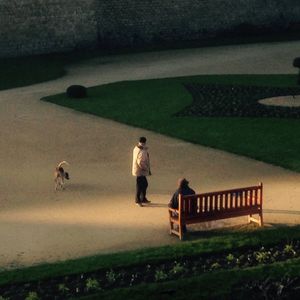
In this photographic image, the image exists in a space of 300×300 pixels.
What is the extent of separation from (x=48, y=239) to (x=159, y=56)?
91.0 ft

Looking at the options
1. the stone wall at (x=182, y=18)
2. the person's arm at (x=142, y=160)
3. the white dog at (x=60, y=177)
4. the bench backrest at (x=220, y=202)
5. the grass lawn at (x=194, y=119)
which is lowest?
the bench backrest at (x=220, y=202)

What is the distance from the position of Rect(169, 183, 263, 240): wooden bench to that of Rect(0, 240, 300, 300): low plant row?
1116mm

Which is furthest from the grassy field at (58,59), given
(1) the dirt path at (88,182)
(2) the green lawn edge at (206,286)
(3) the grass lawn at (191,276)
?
(2) the green lawn edge at (206,286)

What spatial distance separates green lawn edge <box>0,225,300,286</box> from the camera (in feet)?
36.6

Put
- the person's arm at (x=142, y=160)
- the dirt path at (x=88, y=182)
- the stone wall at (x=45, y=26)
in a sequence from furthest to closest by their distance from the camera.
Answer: the stone wall at (x=45, y=26)
the person's arm at (x=142, y=160)
the dirt path at (x=88, y=182)

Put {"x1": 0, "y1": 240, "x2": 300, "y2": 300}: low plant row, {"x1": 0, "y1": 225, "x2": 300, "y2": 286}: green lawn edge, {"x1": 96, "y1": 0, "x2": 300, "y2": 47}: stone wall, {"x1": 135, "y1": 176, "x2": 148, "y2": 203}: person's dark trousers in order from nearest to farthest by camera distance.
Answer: {"x1": 0, "y1": 240, "x2": 300, "y2": 300}: low plant row, {"x1": 0, "y1": 225, "x2": 300, "y2": 286}: green lawn edge, {"x1": 135, "y1": 176, "x2": 148, "y2": 203}: person's dark trousers, {"x1": 96, "y1": 0, "x2": 300, "y2": 47}: stone wall

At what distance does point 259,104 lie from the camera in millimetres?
24859

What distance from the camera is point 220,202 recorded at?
43.0 ft

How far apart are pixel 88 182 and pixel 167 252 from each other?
4977 mm

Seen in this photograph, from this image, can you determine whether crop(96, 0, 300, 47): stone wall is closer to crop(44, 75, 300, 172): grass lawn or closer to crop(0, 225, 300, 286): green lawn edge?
crop(44, 75, 300, 172): grass lawn

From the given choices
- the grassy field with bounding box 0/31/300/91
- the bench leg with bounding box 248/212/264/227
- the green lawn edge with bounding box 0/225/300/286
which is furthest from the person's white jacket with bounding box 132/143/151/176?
the grassy field with bounding box 0/31/300/91

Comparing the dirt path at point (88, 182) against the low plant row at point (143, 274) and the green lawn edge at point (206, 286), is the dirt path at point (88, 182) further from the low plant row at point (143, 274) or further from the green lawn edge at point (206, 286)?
the green lawn edge at point (206, 286)

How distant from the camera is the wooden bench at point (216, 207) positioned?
1283 centimetres

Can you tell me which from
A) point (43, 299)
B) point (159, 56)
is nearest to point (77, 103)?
point (159, 56)
